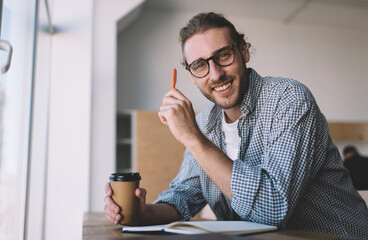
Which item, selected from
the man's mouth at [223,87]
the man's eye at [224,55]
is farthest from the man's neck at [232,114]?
the man's eye at [224,55]

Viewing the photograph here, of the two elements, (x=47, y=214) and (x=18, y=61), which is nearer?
(x=18, y=61)

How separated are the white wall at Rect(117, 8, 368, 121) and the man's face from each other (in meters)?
3.10

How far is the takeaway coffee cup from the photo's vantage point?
84cm

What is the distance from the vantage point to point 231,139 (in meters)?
1.27

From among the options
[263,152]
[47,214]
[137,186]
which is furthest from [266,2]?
[137,186]

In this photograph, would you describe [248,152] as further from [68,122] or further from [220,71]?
[68,122]

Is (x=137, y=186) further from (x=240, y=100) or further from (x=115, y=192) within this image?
(x=240, y=100)

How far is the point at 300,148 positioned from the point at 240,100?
0.38 metres

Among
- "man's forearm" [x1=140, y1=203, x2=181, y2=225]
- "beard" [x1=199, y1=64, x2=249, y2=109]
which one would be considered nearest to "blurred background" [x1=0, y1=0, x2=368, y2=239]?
"man's forearm" [x1=140, y1=203, x2=181, y2=225]

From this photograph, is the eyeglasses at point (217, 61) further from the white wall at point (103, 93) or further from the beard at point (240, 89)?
the white wall at point (103, 93)

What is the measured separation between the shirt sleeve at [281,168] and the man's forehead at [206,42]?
343mm

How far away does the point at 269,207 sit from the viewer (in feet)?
2.74

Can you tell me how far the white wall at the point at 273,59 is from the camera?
15.9ft

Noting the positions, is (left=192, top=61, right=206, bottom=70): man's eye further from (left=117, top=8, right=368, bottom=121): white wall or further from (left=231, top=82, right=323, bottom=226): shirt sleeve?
(left=117, top=8, right=368, bottom=121): white wall
